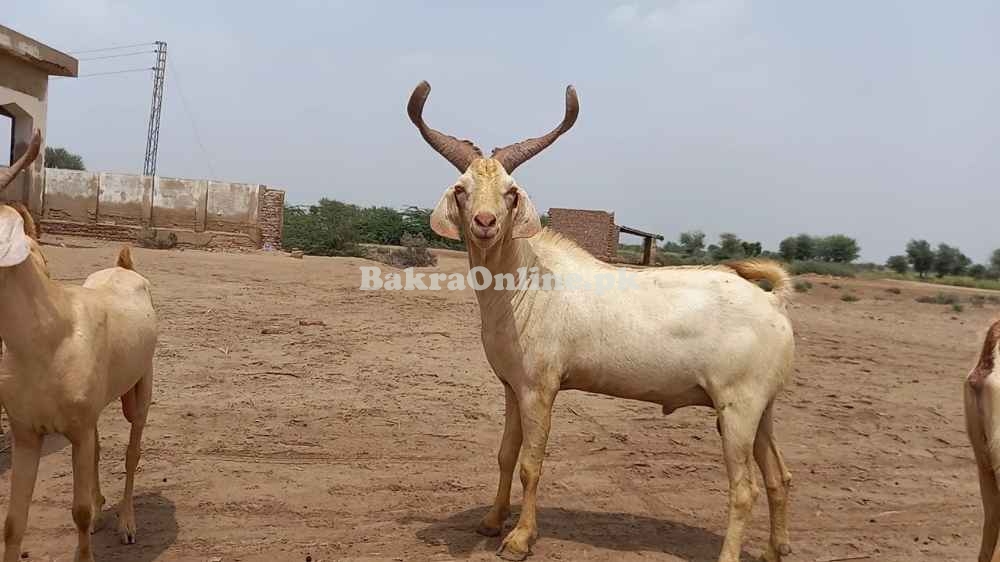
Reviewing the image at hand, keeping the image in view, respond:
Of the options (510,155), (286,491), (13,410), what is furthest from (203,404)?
(510,155)

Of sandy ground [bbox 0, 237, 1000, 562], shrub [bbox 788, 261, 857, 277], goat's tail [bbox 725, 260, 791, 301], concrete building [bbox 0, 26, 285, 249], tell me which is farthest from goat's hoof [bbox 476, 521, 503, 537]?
shrub [bbox 788, 261, 857, 277]

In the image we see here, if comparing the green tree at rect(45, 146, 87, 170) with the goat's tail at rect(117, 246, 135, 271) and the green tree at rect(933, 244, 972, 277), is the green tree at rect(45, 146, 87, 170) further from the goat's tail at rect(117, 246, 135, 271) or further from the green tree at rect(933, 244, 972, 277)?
the green tree at rect(933, 244, 972, 277)

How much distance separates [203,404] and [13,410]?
3641mm

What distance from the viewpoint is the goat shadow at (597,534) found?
463 cm

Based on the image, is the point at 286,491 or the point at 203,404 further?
the point at 203,404

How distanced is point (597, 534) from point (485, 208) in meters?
2.59

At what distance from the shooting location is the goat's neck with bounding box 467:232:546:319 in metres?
4.48

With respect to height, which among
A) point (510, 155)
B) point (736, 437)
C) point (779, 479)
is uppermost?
point (510, 155)

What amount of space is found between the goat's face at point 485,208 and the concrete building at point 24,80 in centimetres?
1384

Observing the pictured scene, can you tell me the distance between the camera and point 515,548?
436 centimetres

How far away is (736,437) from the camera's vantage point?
14.0 ft

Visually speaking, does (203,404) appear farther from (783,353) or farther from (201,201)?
(201,201)

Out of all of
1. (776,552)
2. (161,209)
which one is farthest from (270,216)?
(776,552)

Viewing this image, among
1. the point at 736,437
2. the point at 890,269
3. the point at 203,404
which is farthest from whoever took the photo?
the point at 890,269
